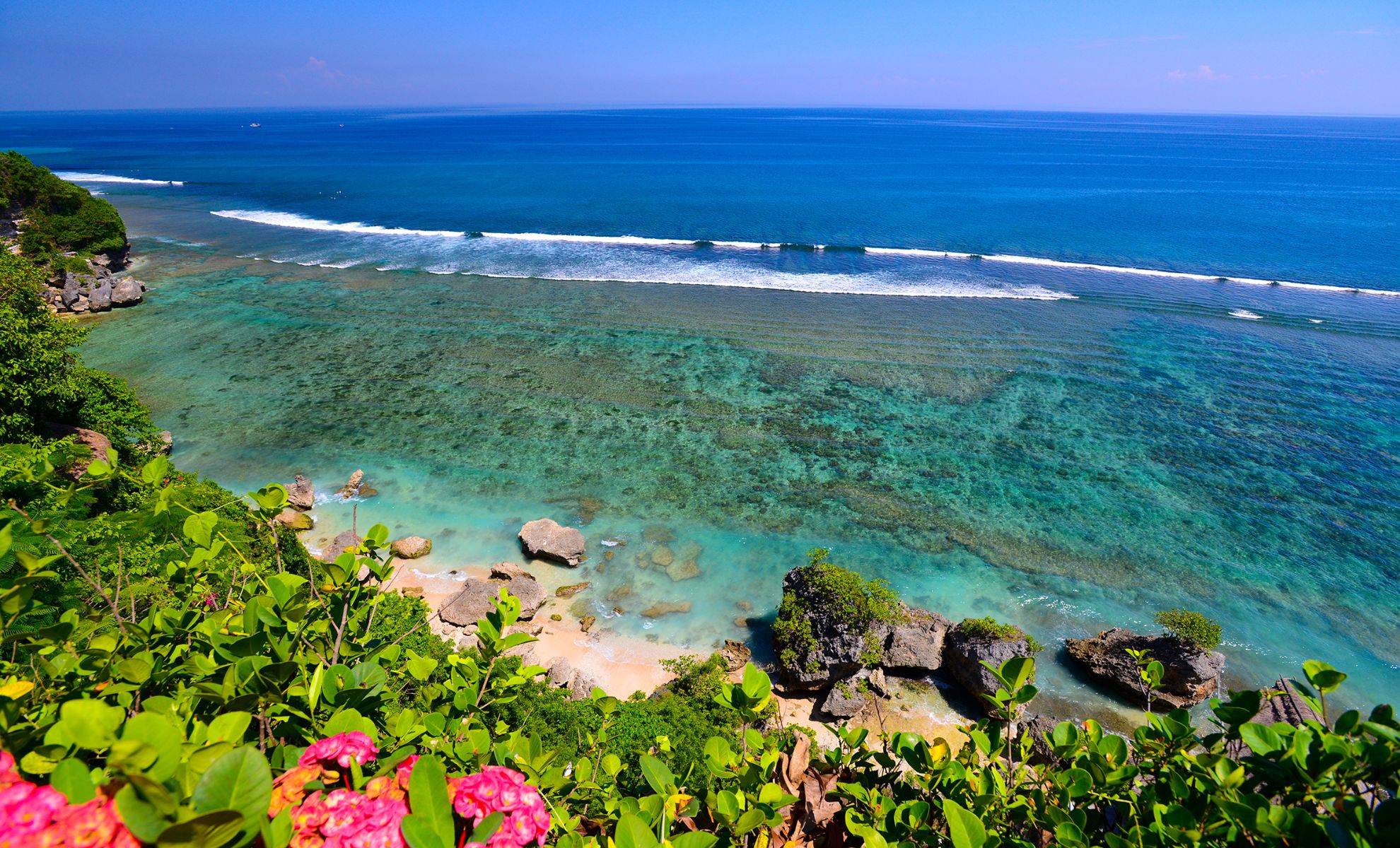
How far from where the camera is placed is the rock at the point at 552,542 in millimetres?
14219

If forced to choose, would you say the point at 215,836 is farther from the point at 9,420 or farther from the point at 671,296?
the point at 671,296

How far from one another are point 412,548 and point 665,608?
6056mm

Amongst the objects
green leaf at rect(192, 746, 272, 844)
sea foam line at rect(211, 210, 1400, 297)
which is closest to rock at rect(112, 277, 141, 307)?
sea foam line at rect(211, 210, 1400, 297)

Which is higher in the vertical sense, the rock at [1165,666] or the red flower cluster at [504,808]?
the red flower cluster at [504,808]

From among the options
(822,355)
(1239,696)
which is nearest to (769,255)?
(822,355)

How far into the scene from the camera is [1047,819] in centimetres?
323

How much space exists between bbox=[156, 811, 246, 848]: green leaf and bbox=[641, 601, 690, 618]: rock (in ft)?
37.3

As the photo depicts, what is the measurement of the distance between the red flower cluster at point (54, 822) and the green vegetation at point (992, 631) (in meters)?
12.0

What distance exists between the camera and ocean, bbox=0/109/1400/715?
14.3 metres

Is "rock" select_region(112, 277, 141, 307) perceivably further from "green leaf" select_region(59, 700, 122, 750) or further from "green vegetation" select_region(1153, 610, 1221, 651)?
"green vegetation" select_region(1153, 610, 1221, 651)

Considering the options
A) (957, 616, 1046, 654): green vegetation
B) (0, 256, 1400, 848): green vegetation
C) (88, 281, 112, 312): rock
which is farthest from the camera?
(88, 281, 112, 312): rock

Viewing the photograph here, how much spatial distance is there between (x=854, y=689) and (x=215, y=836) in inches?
423

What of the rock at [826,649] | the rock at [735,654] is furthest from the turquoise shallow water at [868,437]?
the rock at [826,649]

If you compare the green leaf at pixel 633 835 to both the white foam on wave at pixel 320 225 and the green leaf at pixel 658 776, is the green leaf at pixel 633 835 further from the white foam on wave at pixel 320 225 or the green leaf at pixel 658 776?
the white foam on wave at pixel 320 225
